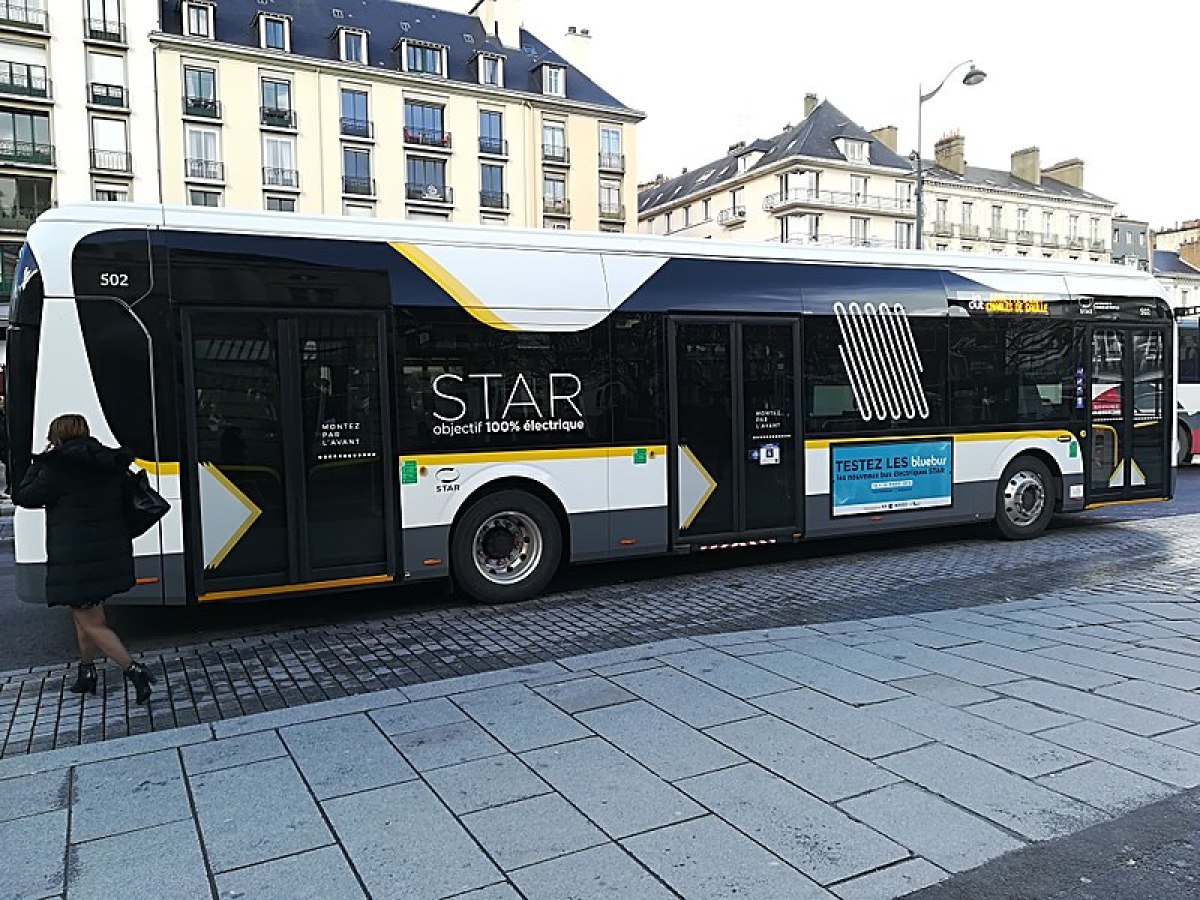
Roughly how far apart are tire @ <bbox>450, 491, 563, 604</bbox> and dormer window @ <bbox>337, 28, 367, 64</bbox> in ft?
152

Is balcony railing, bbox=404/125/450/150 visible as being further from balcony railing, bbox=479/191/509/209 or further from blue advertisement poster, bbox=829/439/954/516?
blue advertisement poster, bbox=829/439/954/516

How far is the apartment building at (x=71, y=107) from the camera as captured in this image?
4106cm

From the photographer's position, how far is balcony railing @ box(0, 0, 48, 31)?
41.0m

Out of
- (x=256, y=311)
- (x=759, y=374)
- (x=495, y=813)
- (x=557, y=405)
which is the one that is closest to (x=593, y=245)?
(x=557, y=405)

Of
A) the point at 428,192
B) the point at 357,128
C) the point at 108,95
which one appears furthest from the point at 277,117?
the point at 428,192

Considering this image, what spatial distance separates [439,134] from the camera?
1970 inches

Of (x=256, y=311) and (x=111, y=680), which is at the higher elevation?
(x=256, y=311)

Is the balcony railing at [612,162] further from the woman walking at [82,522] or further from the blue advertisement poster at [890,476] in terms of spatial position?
the woman walking at [82,522]

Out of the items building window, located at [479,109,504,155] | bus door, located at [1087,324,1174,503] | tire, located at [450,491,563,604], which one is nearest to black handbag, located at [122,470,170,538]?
tire, located at [450,491,563,604]

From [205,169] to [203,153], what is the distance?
0.77m

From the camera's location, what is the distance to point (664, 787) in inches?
160

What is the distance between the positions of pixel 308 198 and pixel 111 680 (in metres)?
44.9

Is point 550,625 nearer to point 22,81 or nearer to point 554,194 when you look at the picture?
point 22,81

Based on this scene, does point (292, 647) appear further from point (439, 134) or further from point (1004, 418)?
point (439, 134)
